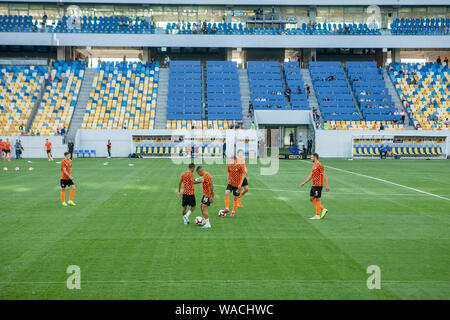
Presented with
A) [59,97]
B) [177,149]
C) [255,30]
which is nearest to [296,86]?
[255,30]

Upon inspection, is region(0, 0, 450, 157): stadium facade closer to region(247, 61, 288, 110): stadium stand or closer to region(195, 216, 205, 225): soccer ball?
region(247, 61, 288, 110): stadium stand

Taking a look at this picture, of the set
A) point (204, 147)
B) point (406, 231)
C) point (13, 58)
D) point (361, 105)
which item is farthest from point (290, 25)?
point (406, 231)

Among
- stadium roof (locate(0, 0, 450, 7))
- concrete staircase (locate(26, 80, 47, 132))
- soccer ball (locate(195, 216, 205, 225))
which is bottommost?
soccer ball (locate(195, 216, 205, 225))

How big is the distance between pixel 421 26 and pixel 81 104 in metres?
43.0

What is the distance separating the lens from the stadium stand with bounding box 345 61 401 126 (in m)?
48.0

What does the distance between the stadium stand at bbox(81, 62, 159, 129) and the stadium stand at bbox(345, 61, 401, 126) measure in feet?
75.8

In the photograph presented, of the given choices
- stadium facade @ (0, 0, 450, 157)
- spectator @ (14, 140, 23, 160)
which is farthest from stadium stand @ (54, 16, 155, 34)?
spectator @ (14, 140, 23, 160)

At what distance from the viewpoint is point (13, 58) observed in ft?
186

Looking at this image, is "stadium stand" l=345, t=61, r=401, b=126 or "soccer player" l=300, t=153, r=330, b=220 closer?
"soccer player" l=300, t=153, r=330, b=220

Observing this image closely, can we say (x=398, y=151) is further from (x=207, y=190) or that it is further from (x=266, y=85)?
(x=207, y=190)

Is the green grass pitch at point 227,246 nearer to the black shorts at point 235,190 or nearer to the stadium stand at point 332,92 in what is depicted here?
the black shorts at point 235,190

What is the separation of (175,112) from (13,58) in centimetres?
2435

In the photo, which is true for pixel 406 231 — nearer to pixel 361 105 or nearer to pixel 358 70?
pixel 361 105

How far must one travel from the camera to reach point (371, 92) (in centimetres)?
5134
